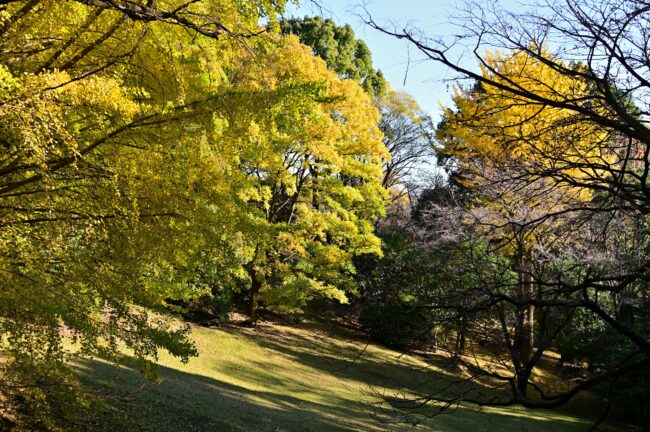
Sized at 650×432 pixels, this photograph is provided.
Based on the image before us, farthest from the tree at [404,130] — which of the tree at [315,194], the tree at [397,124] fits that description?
the tree at [315,194]

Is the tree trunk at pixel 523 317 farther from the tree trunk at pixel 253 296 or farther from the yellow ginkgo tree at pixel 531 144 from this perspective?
the tree trunk at pixel 253 296

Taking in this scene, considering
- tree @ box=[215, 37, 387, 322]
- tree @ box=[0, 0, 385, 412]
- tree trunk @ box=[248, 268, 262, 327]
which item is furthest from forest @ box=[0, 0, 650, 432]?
tree trunk @ box=[248, 268, 262, 327]

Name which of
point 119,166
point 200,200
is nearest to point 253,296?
point 200,200

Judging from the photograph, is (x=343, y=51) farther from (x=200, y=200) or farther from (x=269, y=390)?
(x=200, y=200)

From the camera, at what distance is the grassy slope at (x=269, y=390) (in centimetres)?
725

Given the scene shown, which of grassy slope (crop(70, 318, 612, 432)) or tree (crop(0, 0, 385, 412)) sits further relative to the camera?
grassy slope (crop(70, 318, 612, 432))

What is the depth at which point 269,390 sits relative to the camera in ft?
38.1

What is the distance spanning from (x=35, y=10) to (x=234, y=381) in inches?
370

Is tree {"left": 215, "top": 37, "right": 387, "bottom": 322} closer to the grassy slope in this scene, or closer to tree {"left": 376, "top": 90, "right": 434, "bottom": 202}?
the grassy slope

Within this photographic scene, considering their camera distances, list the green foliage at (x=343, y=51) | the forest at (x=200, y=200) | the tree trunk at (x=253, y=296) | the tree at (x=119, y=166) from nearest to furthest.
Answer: the forest at (x=200, y=200)
the tree at (x=119, y=166)
the tree trunk at (x=253, y=296)
the green foliage at (x=343, y=51)

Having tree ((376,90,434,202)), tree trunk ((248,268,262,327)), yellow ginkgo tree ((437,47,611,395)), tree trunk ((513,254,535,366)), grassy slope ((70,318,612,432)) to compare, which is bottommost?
grassy slope ((70,318,612,432))

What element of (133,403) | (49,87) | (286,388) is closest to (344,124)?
(286,388)

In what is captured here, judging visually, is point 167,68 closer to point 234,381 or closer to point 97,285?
point 97,285

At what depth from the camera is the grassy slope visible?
7250 mm
